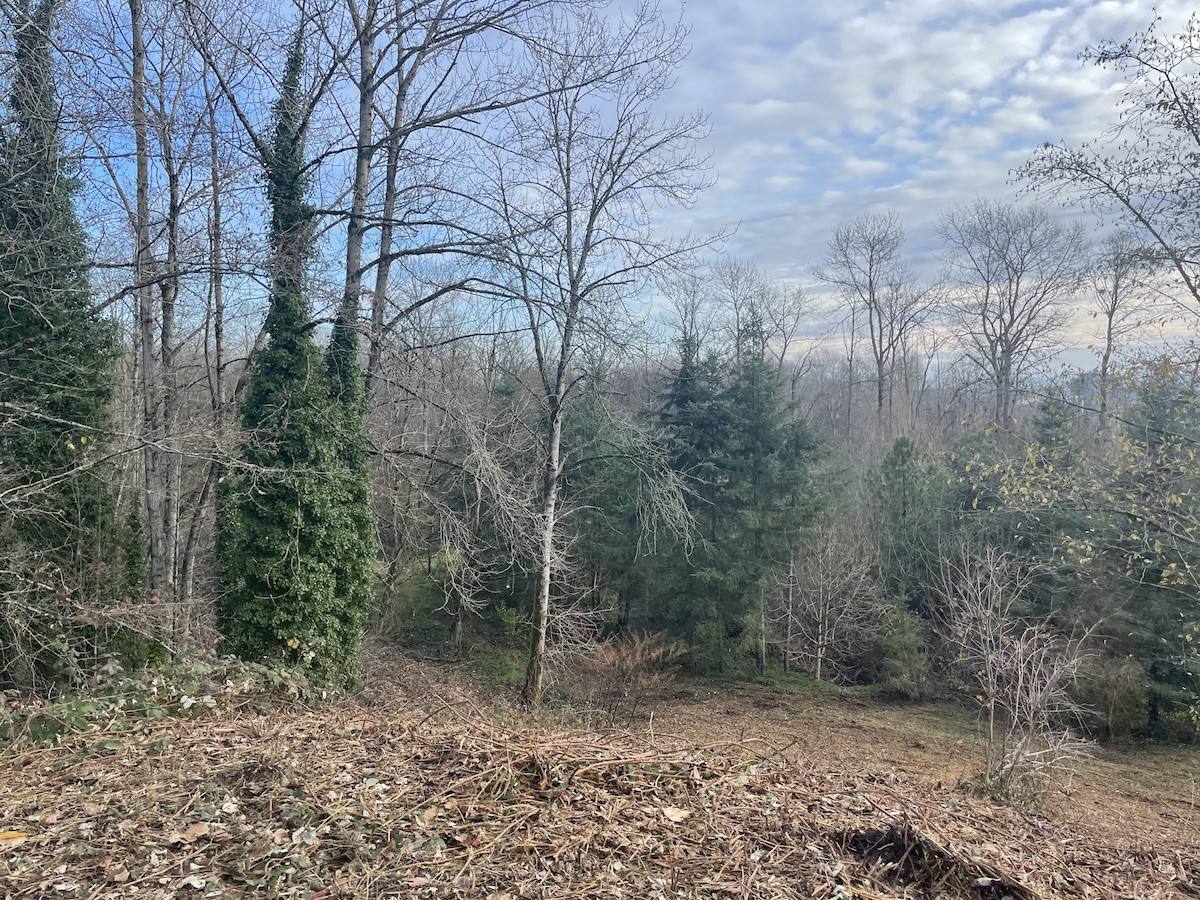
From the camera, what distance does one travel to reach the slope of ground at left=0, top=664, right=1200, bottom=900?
2.50 metres

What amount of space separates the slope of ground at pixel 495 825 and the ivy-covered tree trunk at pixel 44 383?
332 cm

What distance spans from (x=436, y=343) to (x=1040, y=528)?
15.8 meters

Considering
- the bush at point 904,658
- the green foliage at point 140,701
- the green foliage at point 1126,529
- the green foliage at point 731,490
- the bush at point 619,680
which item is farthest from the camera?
the green foliage at point 731,490

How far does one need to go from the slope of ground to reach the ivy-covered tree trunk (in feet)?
10.9

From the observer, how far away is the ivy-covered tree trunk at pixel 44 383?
19.9ft

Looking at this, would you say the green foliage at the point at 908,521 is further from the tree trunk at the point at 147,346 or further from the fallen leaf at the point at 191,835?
the fallen leaf at the point at 191,835

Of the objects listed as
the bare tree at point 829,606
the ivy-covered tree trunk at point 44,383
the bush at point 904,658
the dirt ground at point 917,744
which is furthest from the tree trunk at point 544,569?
the bush at point 904,658

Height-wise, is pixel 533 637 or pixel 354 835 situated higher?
pixel 354 835

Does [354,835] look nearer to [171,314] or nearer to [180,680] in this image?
[180,680]

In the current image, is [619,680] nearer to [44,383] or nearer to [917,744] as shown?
[917,744]

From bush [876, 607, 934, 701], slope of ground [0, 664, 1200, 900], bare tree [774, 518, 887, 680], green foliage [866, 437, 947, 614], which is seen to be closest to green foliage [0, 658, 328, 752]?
slope of ground [0, 664, 1200, 900]

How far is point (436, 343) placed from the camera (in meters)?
10.2

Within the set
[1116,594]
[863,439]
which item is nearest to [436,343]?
[1116,594]

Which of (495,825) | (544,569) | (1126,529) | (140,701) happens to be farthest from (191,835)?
(1126,529)
